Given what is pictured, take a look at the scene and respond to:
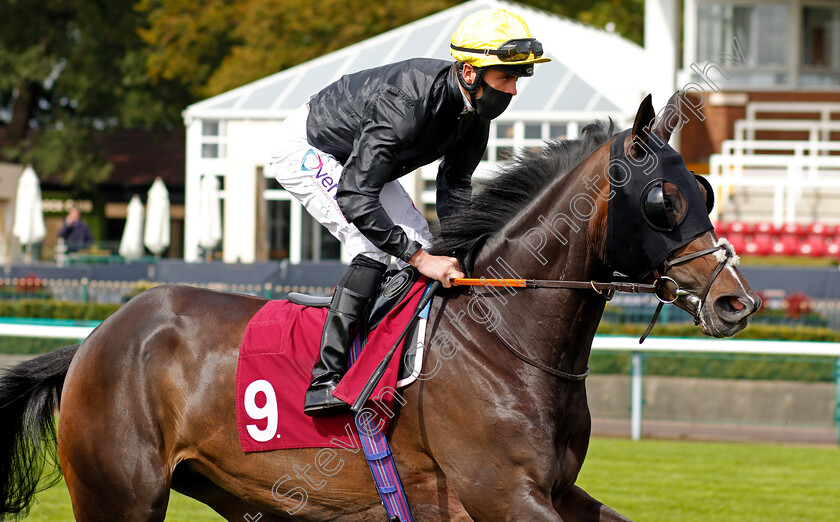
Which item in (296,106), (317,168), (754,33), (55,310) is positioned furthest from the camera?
(754,33)

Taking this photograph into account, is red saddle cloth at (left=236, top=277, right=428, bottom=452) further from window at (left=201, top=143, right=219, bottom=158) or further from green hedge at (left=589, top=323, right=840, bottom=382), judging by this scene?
window at (left=201, top=143, right=219, bottom=158)

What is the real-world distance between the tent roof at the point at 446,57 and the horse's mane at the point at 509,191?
1165 cm

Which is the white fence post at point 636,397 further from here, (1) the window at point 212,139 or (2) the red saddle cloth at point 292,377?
(1) the window at point 212,139

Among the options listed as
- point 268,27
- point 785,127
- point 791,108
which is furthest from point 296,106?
point 791,108

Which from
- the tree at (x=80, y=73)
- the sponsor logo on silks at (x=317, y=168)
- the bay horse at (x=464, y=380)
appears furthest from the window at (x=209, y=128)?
the sponsor logo on silks at (x=317, y=168)

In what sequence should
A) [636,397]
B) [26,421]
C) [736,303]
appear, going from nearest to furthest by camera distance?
[736,303] → [26,421] → [636,397]

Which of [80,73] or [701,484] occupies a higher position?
[80,73]

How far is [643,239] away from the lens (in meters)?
2.87

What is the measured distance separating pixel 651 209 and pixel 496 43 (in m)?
0.71

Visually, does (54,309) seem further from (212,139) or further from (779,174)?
(779,174)

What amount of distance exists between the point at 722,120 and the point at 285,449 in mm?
17118

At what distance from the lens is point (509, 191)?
322 centimetres

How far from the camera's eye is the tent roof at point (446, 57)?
15100mm

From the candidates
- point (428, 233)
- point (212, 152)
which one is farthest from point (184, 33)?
point (428, 233)
